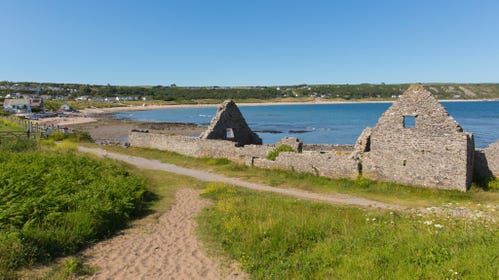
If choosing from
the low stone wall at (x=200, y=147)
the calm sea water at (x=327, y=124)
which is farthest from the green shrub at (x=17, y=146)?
the calm sea water at (x=327, y=124)

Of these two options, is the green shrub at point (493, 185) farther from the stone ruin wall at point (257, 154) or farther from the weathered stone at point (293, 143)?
the weathered stone at point (293, 143)

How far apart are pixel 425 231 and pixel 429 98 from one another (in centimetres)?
1006

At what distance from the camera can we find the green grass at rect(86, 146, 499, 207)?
1502 centimetres

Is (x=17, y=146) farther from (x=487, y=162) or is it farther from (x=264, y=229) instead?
(x=487, y=162)

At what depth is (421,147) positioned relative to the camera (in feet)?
A: 55.0

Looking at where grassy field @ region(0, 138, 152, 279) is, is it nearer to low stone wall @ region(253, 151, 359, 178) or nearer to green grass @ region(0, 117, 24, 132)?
low stone wall @ region(253, 151, 359, 178)

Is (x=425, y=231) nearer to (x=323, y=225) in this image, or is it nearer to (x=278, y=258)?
(x=323, y=225)

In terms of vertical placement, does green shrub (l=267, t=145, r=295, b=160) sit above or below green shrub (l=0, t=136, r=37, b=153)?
below

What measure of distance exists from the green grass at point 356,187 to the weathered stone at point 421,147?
550 mm

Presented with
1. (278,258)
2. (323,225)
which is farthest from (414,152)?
(278,258)

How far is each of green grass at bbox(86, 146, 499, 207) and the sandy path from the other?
26.7 feet

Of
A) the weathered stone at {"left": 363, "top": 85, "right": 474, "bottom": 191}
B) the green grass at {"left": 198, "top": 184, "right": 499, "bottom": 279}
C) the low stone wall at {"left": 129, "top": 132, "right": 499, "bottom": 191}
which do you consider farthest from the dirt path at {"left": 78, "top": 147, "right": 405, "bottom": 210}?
the weathered stone at {"left": 363, "top": 85, "right": 474, "bottom": 191}

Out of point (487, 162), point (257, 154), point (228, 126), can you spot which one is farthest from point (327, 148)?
point (487, 162)

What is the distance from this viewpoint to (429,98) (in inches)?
657
